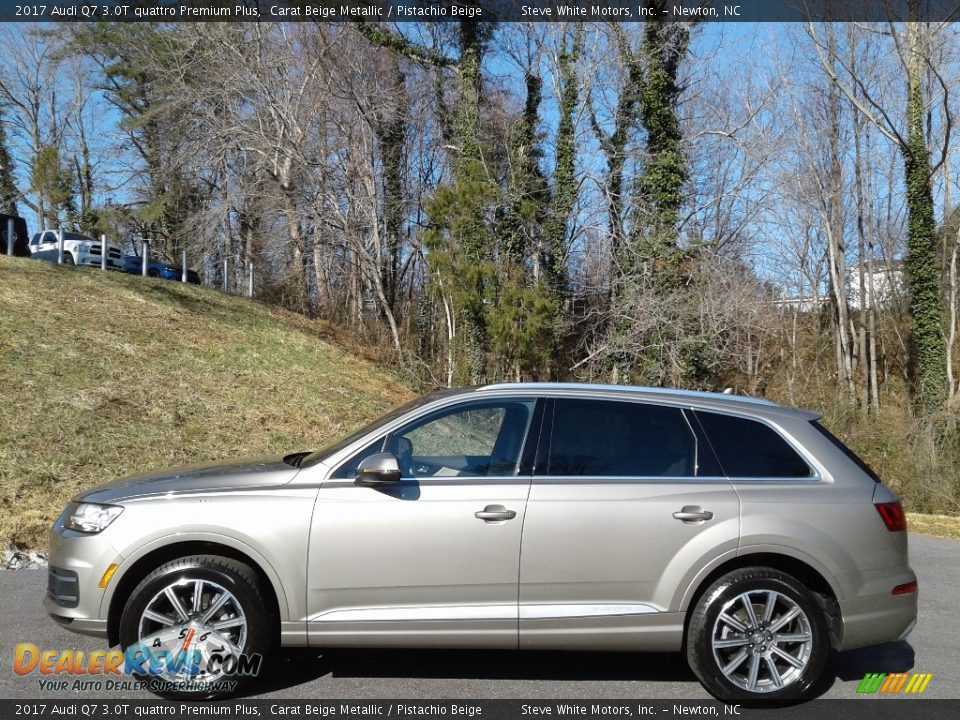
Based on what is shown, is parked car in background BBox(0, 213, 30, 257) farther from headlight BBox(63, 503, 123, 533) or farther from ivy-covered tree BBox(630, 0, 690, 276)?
headlight BBox(63, 503, 123, 533)

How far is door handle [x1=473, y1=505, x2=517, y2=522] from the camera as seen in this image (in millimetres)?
4480

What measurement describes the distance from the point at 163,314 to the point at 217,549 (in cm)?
1540

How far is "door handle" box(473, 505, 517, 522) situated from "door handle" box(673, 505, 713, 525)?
90cm

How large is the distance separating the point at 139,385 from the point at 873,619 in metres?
12.5

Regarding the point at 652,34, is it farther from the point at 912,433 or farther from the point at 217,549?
the point at 217,549

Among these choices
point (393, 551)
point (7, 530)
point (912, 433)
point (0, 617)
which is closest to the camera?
point (393, 551)

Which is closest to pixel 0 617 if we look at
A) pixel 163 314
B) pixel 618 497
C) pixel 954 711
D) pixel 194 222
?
pixel 618 497

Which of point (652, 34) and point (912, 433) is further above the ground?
point (652, 34)

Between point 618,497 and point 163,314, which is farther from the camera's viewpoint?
point 163,314

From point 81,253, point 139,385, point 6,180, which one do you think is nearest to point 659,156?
point 139,385

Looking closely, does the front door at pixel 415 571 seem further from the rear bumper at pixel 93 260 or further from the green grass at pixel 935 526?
the rear bumper at pixel 93 260

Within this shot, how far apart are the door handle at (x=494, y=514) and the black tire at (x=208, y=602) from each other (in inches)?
49.3

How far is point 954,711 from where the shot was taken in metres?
4.52

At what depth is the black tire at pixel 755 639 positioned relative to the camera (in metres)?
4.51
